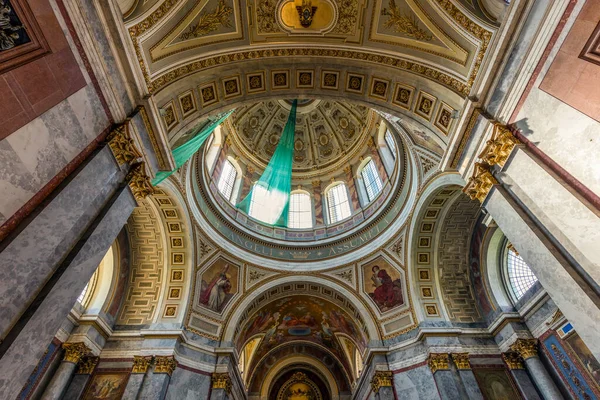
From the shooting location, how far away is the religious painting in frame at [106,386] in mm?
9234

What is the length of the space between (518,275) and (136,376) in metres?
13.1

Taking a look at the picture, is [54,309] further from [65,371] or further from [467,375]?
[467,375]

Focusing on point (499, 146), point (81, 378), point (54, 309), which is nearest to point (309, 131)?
point (499, 146)

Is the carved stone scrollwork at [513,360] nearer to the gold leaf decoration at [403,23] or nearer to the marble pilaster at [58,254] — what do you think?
the gold leaf decoration at [403,23]

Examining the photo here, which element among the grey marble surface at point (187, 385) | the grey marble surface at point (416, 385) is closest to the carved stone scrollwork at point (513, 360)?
the grey marble surface at point (416, 385)

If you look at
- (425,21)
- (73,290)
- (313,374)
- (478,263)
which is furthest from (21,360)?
(313,374)

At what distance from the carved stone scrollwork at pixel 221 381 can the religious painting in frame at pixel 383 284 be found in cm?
651

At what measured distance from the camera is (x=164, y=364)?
983 cm

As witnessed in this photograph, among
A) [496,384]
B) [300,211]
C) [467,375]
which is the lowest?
[496,384]

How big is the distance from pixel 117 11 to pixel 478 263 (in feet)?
43.0

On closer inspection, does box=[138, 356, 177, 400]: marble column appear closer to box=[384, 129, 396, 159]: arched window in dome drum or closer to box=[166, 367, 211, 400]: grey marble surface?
box=[166, 367, 211, 400]: grey marble surface

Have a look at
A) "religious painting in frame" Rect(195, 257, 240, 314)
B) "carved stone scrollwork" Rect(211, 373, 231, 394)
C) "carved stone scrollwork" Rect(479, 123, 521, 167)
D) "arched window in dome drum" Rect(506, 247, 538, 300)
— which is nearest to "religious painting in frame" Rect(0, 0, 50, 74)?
"carved stone scrollwork" Rect(479, 123, 521, 167)

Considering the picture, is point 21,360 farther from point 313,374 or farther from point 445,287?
point 313,374

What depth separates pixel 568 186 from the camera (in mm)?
4133
